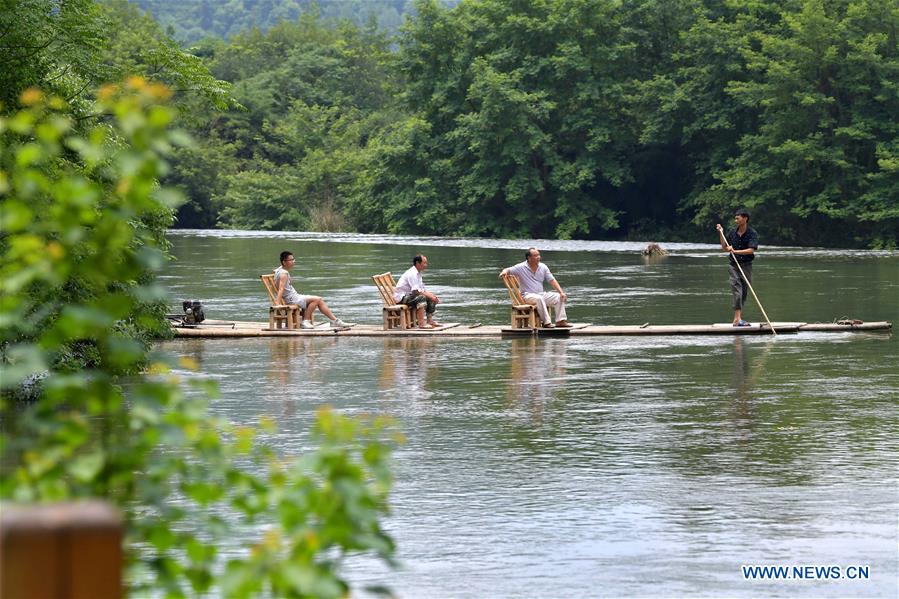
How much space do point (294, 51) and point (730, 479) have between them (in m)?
99.7

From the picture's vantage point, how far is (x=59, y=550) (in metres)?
3.34

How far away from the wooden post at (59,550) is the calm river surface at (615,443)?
5312 mm

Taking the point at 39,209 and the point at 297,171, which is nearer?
the point at 39,209

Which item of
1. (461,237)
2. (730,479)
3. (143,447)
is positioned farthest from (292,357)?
(461,237)

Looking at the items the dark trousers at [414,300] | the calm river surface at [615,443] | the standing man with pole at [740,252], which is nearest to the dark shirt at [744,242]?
the standing man with pole at [740,252]

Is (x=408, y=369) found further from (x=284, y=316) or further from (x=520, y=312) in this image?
(x=284, y=316)

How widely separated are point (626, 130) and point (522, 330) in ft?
157

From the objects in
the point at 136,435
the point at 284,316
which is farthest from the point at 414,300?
the point at 136,435

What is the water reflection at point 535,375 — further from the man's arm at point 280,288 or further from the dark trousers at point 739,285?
the man's arm at point 280,288

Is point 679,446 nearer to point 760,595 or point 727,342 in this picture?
point 760,595

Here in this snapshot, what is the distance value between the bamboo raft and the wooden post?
1899 centimetres

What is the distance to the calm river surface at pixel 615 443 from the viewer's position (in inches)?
360

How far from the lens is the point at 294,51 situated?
10869 cm

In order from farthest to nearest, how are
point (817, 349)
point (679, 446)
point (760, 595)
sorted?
1. point (817, 349)
2. point (679, 446)
3. point (760, 595)
